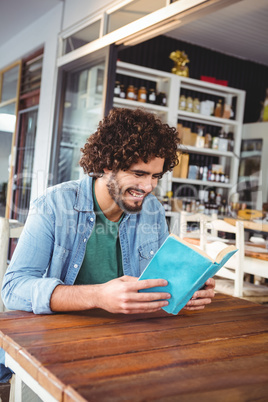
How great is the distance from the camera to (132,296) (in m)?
0.99

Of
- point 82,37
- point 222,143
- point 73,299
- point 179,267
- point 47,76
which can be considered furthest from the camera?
point 222,143

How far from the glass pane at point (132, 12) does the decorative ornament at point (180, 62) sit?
191 centimetres

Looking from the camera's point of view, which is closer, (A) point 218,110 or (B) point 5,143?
(A) point 218,110

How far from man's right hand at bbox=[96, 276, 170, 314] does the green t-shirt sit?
1.27 ft

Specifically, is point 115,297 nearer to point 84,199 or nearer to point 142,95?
point 84,199

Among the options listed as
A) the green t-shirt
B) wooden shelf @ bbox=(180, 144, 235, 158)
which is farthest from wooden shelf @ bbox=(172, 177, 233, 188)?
the green t-shirt

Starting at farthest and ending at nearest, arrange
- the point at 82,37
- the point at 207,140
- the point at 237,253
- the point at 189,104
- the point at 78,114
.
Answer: the point at 207,140 → the point at 189,104 → the point at 78,114 → the point at 82,37 → the point at 237,253

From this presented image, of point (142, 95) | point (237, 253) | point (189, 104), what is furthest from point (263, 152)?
point (237, 253)

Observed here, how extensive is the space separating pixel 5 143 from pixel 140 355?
551 cm

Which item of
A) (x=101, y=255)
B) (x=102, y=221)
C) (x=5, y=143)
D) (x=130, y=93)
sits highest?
(x=130, y=93)

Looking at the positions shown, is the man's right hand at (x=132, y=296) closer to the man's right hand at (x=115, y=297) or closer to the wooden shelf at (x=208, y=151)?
the man's right hand at (x=115, y=297)

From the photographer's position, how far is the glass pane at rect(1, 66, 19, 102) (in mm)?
5836

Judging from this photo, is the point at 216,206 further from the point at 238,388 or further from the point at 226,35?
the point at 238,388

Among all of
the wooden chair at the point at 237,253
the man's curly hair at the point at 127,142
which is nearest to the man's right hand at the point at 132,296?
the man's curly hair at the point at 127,142
